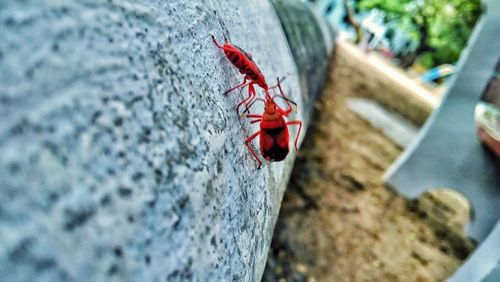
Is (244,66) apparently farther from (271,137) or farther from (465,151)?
(465,151)

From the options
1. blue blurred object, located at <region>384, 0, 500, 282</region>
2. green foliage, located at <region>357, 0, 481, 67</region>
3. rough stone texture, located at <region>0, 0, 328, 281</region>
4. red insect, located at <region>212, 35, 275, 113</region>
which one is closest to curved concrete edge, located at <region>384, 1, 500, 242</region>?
blue blurred object, located at <region>384, 0, 500, 282</region>

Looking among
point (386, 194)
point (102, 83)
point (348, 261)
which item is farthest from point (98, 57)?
point (386, 194)

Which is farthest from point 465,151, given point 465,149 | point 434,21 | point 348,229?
point 434,21

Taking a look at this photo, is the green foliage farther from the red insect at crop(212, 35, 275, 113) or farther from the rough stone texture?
the rough stone texture

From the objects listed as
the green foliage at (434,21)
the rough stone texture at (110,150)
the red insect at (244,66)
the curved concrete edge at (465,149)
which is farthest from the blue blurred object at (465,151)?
the green foliage at (434,21)

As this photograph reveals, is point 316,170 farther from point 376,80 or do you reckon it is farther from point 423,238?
point 376,80

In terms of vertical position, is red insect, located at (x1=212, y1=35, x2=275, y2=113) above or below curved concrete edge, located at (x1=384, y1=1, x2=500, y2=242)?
above

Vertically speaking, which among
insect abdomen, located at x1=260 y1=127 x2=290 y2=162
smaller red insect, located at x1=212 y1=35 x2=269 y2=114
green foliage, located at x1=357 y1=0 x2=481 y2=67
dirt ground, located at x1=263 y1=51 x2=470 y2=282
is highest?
smaller red insect, located at x1=212 y1=35 x2=269 y2=114

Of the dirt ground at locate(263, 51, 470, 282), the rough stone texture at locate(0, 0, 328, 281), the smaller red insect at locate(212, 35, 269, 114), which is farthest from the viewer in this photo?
the dirt ground at locate(263, 51, 470, 282)
